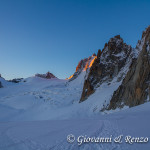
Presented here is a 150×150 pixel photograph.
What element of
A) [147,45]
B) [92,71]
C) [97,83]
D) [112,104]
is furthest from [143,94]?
[92,71]

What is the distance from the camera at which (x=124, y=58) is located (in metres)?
Answer: 30.5

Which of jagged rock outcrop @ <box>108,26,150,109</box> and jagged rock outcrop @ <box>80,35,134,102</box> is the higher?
jagged rock outcrop @ <box>80,35,134,102</box>

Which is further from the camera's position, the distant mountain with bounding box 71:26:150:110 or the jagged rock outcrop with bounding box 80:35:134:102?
the jagged rock outcrop with bounding box 80:35:134:102

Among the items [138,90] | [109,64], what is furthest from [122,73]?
[138,90]

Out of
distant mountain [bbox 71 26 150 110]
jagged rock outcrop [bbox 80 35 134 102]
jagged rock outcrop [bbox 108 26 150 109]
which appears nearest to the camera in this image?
jagged rock outcrop [bbox 108 26 150 109]

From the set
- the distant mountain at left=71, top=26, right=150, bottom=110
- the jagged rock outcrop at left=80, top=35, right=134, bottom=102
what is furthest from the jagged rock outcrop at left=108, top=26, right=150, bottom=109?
the jagged rock outcrop at left=80, top=35, right=134, bottom=102

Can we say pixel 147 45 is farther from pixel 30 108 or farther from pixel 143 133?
pixel 30 108

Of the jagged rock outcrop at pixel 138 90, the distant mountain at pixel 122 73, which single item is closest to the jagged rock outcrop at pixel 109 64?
the distant mountain at pixel 122 73

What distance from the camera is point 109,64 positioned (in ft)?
101

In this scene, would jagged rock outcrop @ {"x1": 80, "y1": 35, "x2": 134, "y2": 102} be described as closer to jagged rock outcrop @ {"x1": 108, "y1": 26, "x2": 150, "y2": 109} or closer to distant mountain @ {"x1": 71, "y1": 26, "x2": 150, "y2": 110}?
distant mountain @ {"x1": 71, "y1": 26, "x2": 150, "y2": 110}

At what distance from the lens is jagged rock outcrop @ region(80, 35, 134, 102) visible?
27516 mm

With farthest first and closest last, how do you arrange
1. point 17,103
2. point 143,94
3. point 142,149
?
point 17,103, point 143,94, point 142,149

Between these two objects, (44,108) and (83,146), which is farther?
(44,108)

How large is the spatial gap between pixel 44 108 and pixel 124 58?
24017 mm
